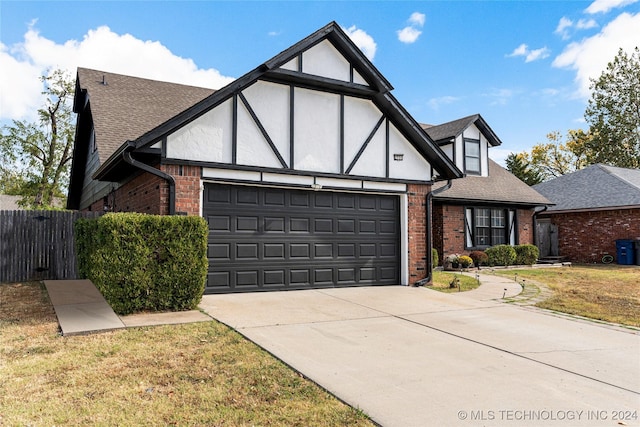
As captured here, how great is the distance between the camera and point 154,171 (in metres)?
8.21

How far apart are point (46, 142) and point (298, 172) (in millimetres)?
27060

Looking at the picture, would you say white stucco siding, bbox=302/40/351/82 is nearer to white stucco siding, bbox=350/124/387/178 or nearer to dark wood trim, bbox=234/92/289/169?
dark wood trim, bbox=234/92/289/169

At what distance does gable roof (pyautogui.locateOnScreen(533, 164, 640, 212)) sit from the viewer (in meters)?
20.2

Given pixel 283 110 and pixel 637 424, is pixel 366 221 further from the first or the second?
pixel 637 424

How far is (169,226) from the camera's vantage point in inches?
283

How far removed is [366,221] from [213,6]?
7.87 meters

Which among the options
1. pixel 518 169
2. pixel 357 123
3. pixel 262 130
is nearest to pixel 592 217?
pixel 357 123

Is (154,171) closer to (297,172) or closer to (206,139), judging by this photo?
(206,139)

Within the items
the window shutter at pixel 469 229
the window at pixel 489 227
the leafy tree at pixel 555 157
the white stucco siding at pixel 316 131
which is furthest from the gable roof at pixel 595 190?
the leafy tree at pixel 555 157

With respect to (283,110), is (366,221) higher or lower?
lower

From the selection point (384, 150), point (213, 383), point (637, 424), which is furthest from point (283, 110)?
point (637, 424)

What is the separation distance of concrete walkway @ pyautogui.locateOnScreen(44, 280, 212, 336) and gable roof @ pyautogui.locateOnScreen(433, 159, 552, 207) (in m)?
11.5

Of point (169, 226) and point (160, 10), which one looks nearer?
point (169, 226)

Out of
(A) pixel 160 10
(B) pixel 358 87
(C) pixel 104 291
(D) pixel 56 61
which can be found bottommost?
(C) pixel 104 291
